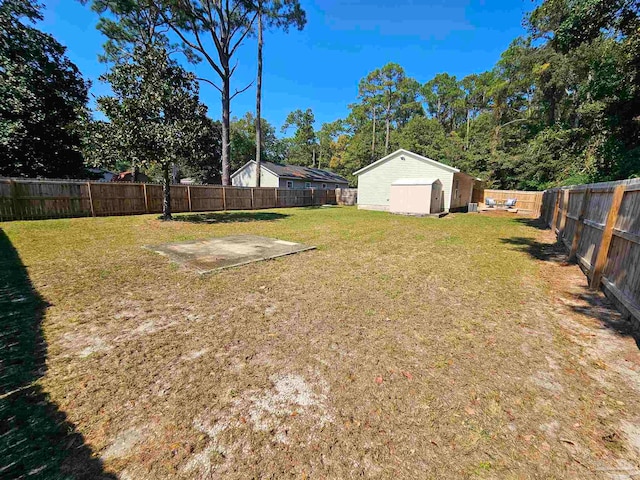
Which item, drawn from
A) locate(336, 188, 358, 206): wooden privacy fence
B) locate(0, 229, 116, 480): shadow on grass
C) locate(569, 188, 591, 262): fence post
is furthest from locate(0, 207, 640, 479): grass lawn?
locate(336, 188, 358, 206): wooden privacy fence

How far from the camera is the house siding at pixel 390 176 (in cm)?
1873

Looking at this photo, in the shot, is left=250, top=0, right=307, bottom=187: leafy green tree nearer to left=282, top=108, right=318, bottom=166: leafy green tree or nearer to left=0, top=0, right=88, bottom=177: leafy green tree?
left=0, top=0, right=88, bottom=177: leafy green tree

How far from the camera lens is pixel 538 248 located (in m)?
8.12

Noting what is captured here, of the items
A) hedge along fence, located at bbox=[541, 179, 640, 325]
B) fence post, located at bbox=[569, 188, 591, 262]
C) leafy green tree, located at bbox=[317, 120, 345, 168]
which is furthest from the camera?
leafy green tree, located at bbox=[317, 120, 345, 168]

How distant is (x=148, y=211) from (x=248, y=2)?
1508 cm

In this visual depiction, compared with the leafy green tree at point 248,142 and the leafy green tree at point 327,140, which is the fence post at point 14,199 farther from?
the leafy green tree at point 327,140

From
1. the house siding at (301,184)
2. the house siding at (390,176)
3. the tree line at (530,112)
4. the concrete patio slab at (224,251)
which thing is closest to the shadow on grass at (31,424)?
the concrete patio slab at (224,251)

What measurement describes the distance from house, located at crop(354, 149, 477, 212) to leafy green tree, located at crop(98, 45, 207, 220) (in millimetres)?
13405

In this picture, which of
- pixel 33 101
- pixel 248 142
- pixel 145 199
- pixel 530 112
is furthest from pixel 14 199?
pixel 530 112

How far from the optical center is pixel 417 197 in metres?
17.1

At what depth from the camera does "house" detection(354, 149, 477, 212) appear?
1869 cm

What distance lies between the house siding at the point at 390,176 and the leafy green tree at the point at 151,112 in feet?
45.5

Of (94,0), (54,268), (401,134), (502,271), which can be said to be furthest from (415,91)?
(54,268)

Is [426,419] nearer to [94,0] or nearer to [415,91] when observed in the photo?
[94,0]
